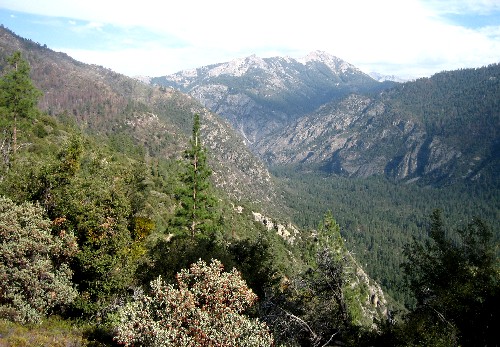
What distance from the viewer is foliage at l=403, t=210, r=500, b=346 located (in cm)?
1819

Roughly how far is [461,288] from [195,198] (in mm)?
34904

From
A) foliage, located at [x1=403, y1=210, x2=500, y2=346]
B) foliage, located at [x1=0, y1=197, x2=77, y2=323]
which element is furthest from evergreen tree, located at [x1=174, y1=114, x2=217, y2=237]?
foliage, located at [x1=403, y1=210, x2=500, y2=346]

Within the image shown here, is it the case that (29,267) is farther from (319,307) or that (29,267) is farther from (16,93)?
(16,93)

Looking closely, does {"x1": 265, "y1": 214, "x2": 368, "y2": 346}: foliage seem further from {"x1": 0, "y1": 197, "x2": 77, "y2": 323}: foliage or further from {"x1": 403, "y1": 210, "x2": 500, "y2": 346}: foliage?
{"x1": 0, "y1": 197, "x2": 77, "y2": 323}: foliage

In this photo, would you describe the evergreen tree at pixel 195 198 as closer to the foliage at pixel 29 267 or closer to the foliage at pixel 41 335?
the foliage at pixel 29 267

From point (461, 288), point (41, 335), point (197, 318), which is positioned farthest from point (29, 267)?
point (461, 288)

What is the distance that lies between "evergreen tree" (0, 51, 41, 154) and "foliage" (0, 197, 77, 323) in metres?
36.7

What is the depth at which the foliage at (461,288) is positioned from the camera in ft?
59.7

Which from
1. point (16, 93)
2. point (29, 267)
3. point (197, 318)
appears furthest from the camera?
point (16, 93)

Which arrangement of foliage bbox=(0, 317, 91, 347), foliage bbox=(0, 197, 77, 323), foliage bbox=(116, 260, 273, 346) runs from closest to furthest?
foliage bbox=(116, 260, 273, 346) < foliage bbox=(0, 317, 91, 347) < foliage bbox=(0, 197, 77, 323)

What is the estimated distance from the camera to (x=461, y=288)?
17906 millimetres

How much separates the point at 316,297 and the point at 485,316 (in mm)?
9452

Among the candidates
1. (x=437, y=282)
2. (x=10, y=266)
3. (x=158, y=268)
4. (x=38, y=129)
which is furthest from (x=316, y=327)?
(x=38, y=129)

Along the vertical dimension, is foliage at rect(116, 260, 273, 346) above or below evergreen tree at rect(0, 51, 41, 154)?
below
